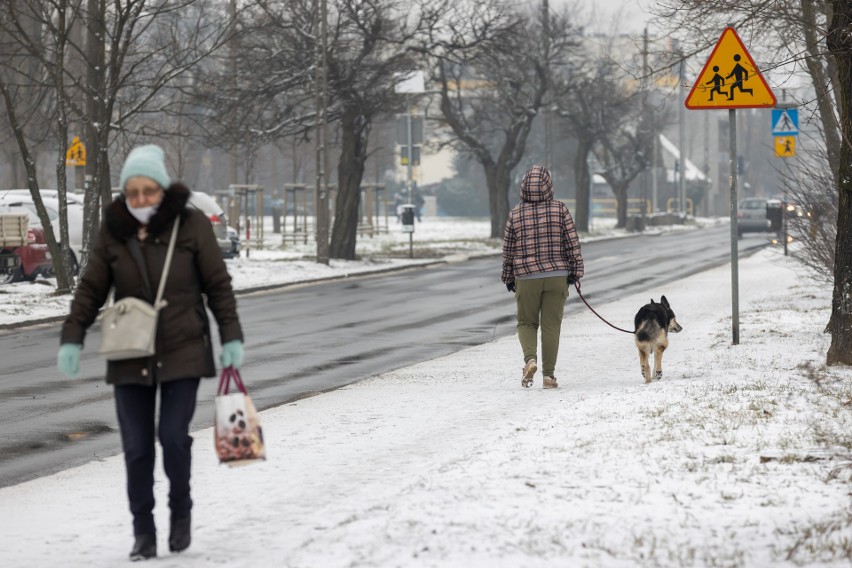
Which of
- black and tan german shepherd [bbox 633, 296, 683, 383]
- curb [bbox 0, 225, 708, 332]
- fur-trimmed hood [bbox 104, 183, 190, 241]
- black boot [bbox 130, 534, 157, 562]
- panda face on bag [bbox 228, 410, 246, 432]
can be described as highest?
fur-trimmed hood [bbox 104, 183, 190, 241]

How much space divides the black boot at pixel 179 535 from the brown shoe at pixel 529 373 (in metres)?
6.01

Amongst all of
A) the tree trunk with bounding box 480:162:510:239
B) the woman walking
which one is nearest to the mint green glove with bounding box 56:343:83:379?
the woman walking

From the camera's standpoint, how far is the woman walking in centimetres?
616

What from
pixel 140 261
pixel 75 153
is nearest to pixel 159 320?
pixel 140 261

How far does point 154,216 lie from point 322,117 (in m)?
27.9

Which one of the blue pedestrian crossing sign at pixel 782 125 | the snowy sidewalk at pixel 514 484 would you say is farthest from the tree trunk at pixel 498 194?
the snowy sidewalk at pixel 514 484

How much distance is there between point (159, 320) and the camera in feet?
20.3

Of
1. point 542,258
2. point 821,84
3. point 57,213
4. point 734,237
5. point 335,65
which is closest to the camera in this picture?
point 542,258

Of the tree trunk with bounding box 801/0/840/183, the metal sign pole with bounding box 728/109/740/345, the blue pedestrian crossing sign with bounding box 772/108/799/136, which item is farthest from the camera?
the blue pedestrian crossing sign with bounding box 772/108/799/136

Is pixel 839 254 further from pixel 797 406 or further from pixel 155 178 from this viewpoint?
pixel 155 178

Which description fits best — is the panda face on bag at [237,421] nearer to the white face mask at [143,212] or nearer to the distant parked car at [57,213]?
the white face mask at [143,212]

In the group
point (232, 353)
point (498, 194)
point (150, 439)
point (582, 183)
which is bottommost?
point (150, 439)

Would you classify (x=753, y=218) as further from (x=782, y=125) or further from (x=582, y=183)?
(x=782, y=125)

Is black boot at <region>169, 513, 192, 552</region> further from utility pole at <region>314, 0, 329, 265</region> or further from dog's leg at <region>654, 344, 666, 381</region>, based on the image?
utility pole at <region>314, 0, 329, 265</region>
